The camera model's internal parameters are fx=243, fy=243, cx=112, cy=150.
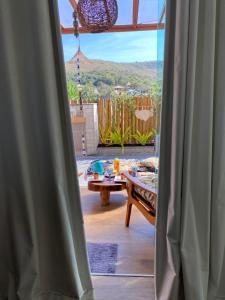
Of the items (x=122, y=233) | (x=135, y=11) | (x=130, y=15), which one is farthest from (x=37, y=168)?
(x=130, y=15)

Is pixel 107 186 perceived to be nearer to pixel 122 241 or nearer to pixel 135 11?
pixel 122 241

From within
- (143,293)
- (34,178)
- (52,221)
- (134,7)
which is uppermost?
(134,7)

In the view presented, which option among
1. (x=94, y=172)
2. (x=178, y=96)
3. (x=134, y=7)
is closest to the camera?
(x=178, y=96)

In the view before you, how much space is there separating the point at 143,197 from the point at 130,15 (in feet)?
9.07

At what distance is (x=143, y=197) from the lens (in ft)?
7.38

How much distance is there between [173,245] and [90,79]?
497cm

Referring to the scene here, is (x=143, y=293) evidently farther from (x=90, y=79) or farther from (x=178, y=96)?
(x=90, y=79)

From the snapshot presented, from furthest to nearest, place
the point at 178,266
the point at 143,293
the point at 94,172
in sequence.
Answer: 1. the point at 94,172
2. the point at 143,293
3. the point at 178,266

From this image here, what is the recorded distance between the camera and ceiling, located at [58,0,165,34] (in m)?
3.08

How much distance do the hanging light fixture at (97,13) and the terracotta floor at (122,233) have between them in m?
1.95

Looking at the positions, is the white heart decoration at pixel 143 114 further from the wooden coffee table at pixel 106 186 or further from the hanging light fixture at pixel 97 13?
the hanging light fixture at pixel 97 13

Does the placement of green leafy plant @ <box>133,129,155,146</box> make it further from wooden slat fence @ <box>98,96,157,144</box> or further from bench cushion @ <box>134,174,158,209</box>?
bench cushion @ <box>134,174,158,209</box>

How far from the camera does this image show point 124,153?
552cm

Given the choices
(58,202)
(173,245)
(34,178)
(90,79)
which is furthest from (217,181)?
(90,79)
